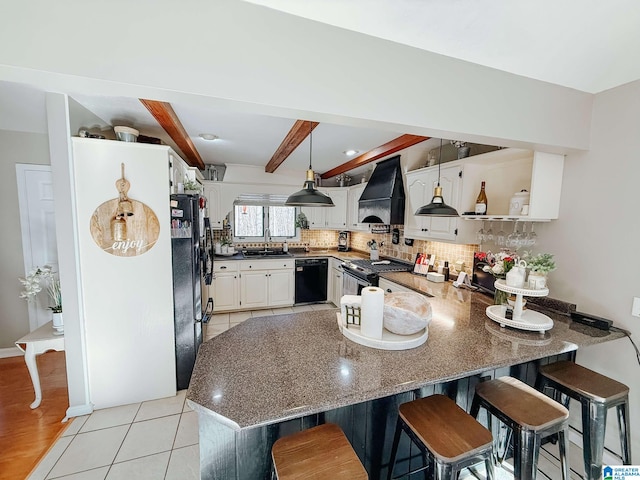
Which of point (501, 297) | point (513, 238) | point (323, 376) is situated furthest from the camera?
point (513, 238)

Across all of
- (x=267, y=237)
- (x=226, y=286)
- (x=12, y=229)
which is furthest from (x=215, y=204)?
(x=12, y=229)

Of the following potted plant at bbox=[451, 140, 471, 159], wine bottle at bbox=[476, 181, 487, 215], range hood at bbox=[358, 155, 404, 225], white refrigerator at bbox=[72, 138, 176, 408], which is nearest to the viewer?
white refrigerator at bbox=[72, 138, 176, 408]

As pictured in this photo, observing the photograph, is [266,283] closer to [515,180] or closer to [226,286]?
[226,286]

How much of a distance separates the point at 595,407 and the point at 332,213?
4.07 metres

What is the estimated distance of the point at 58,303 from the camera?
2.36 meters

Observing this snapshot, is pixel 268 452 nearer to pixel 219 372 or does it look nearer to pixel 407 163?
pixel 219 372

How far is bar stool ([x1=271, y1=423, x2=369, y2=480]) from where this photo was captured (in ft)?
3.33

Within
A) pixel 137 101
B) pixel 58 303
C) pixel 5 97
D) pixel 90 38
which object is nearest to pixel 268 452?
pixel 90 38

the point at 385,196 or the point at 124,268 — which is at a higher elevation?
the point at 385,196

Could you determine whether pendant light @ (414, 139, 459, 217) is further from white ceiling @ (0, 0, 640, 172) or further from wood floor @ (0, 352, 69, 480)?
A: wood floor @ (0, 352, 69, 480)

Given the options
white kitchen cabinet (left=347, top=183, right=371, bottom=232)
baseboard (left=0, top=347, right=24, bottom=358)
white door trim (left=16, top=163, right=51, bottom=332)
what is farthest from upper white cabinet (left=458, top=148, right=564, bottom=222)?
baseboard (left=0, top=347, right=24, bottom=358)

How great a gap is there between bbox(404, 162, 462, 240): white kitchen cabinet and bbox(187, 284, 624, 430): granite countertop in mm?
1067

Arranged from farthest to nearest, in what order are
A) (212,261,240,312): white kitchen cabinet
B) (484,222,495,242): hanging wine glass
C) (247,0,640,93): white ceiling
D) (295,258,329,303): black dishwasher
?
(295,258,329,303): black dishwasher < (212,261,240,312): white kitchen cabinet < (484,222,495,242): hanging wine glass < (247,0,640,93): white ceiling

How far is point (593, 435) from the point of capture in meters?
1.45
